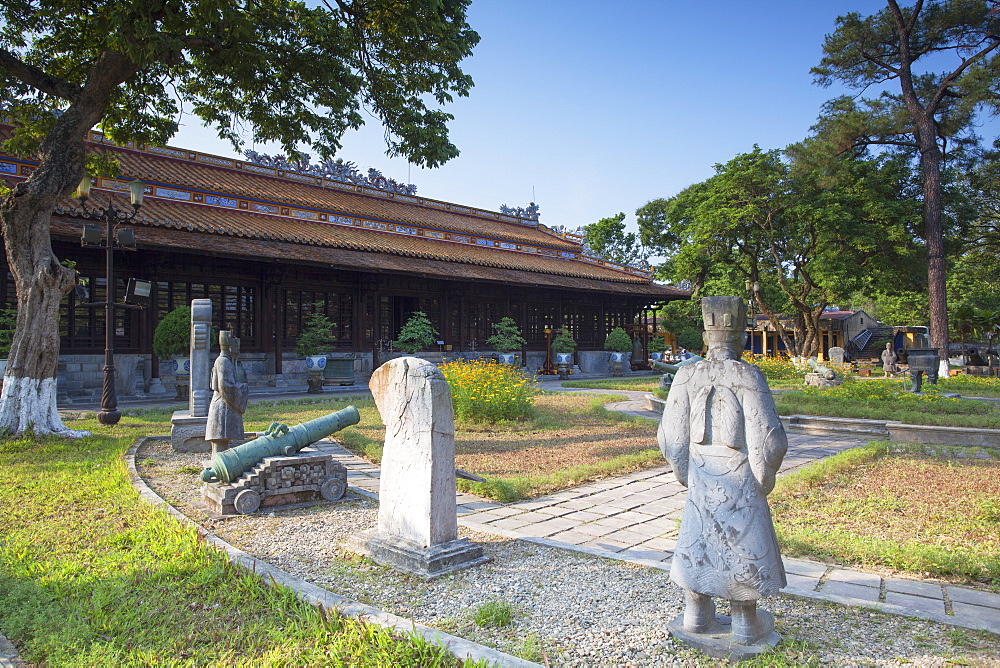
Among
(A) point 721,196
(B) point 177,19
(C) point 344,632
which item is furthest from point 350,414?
(A) point 721,196

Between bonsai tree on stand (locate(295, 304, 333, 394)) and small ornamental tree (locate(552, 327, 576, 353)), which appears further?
small ornamental tree (locate(552, 327, 576, 353))

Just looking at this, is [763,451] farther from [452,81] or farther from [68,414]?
[68,414]

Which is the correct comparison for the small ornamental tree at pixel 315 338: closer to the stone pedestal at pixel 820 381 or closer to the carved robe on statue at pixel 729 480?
the stone pedestal at pixel 820 381

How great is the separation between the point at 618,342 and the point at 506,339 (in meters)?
5.61

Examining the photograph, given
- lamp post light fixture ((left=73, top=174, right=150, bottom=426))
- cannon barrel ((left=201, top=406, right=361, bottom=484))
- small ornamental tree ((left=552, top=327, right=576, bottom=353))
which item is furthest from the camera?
small ornamental tree ((left=552, top=327, right=576, bottom=353))

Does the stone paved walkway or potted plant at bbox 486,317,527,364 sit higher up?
potted plant at bbox 486,317,527,364

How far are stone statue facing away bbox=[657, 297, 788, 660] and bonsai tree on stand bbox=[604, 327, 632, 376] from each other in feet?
74.2

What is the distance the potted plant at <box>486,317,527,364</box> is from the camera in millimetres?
22094

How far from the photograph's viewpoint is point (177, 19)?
→ 321 inches

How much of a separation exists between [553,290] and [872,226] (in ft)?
42.0

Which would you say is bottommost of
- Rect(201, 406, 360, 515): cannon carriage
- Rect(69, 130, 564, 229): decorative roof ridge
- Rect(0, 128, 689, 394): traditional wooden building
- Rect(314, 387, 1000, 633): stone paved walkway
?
Rect(314, 387, 1000, 633): stone paved walkway

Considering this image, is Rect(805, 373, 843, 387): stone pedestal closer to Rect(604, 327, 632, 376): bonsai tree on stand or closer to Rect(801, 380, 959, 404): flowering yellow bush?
Rect(801, 380, 959, 404): flowering yellow bush

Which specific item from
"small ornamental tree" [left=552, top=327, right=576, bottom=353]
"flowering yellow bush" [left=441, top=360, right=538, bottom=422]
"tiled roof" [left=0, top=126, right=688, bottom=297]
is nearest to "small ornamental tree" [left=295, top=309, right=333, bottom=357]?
"tiled roof" [left=0, top=126, right=688, bottom=297]

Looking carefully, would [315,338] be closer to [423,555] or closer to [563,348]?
[563,348]
